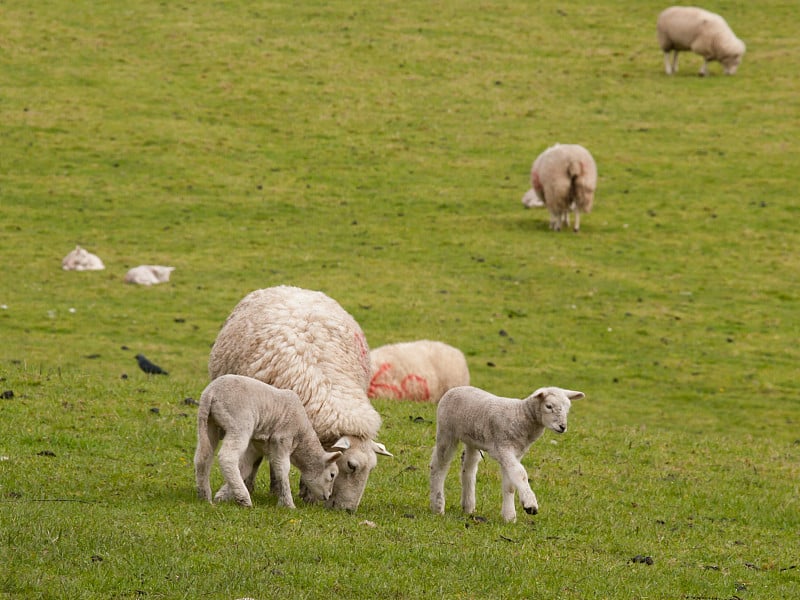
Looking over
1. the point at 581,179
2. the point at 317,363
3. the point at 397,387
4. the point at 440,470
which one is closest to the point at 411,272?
the point at 581,179

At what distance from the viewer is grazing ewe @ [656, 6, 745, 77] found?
135 feet

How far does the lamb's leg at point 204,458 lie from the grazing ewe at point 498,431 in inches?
73.8

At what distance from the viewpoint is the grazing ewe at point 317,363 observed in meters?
9.92

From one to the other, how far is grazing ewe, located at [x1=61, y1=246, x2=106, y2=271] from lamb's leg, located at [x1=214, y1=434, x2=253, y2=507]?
1799 cm

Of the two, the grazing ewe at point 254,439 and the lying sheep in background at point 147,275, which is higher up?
the grazing ewe at point 254,439

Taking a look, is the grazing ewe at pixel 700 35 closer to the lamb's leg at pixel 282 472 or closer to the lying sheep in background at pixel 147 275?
the lying sheep in background at pixel 147 275

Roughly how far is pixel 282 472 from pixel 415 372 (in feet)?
27.2

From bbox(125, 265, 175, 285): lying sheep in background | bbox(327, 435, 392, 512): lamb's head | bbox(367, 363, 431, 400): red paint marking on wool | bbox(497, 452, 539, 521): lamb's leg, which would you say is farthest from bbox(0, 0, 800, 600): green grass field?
bbox(367, 363, 431, 400): red paint marking on wool

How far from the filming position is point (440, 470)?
9.80m

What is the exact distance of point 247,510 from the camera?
8898 millimetres

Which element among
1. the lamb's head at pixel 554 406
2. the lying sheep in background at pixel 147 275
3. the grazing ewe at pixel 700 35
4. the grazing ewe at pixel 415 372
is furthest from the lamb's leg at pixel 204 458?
the grazing ewe at pixel 700 35

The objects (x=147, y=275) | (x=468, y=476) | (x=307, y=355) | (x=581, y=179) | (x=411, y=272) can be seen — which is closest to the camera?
(x=468, y=476)

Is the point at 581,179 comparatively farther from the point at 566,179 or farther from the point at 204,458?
the point at 204,458

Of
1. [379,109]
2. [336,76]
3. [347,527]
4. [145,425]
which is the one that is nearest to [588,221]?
[379,109]
